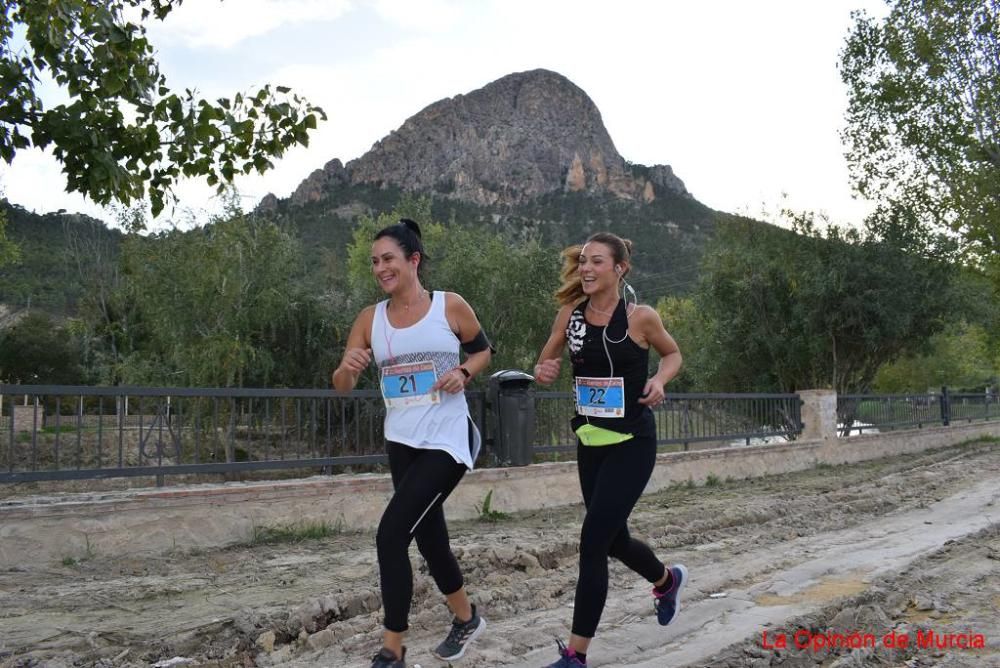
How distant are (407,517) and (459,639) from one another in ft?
2.62

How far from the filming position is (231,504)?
7.32 metres

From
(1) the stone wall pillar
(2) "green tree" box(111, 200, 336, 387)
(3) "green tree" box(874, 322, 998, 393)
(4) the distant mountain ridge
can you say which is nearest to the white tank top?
(1) the stone wall pillar

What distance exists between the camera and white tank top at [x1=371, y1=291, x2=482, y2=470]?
3.65 meters

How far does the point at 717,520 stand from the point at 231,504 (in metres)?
4.99

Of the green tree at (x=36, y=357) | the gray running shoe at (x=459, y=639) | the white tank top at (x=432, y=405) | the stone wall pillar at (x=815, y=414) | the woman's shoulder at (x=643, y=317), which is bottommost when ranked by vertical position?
the gray running shoe at (x=459, y=639)

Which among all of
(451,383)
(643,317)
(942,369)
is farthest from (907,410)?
(942,369)

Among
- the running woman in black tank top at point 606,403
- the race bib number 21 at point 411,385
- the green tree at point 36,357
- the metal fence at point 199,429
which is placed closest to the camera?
the running woman in black tank top at point 606,403

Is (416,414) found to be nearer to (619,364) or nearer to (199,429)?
(619,364)

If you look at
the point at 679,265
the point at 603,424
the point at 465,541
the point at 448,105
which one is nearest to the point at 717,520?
the point at 465,541

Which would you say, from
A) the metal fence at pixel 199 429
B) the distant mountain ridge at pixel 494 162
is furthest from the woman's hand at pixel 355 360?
the distant mountain ridge at pixel 494 162

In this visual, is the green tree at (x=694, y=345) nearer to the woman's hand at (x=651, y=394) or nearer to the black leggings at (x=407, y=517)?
the woman's hand at (x=651, y=394)

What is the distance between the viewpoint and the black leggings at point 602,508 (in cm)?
356

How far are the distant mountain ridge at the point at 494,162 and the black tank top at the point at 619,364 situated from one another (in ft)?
251

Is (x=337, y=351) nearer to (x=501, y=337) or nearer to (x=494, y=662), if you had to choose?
(x=501, y=337)
